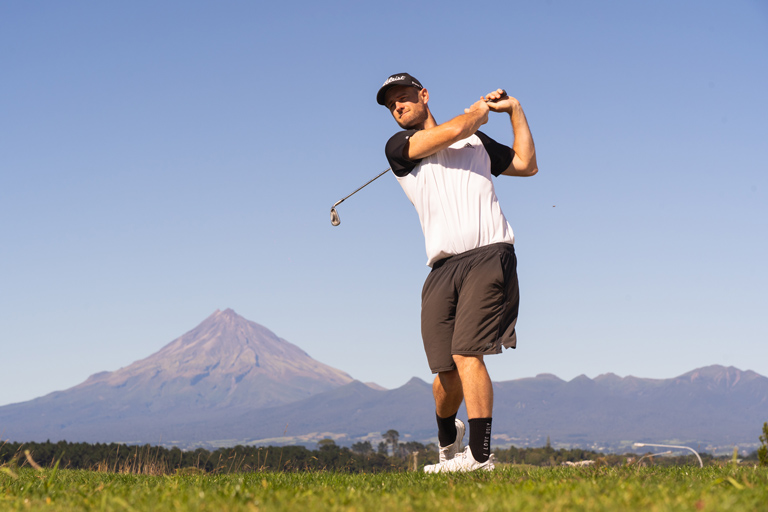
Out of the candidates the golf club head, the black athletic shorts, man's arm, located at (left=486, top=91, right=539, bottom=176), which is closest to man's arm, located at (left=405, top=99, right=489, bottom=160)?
man's arm, located at (left=486, top=91, right=539, bottom=176)

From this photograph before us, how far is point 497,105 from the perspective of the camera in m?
5.51

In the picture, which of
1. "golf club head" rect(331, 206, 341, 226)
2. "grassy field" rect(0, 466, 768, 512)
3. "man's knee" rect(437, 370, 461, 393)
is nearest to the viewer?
"grassy field" rect(0, 466, 768, 512)

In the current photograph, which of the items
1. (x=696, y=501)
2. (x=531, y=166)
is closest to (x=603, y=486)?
(x=696, y=501)

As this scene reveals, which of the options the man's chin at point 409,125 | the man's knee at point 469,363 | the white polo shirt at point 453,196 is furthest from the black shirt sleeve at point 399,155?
the man's knee at point 469,363

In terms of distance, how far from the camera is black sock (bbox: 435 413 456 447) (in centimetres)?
581

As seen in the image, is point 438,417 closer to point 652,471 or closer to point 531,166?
point 652,471

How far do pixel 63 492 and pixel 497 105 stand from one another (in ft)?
13.1

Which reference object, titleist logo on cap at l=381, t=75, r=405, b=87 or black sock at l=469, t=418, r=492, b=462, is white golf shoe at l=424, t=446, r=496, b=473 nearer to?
black sock at l=469, t=418, r=492, b=462

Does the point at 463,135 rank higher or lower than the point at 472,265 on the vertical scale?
higher

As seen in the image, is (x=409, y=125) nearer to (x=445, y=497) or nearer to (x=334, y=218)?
(x=334, y=218)

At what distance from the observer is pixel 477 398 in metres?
4.98

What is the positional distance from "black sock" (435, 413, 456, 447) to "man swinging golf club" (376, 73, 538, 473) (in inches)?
5.5

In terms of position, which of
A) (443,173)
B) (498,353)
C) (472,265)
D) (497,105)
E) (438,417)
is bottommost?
(438,417)

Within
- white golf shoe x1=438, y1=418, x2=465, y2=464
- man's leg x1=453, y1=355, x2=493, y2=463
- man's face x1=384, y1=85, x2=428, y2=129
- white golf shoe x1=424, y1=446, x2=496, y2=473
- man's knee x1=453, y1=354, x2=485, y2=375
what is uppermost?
man's face x1=384, y1=85, x2=428, y2=129
